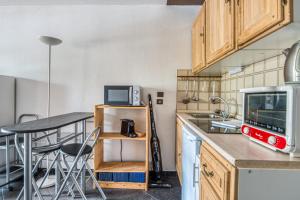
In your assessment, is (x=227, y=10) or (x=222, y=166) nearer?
(x=222, y=166)

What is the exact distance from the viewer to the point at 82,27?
2762mm

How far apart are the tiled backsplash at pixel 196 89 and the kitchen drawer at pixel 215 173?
151cm

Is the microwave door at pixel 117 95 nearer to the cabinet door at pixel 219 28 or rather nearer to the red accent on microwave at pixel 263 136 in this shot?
the cabinet door at pixel 219 28

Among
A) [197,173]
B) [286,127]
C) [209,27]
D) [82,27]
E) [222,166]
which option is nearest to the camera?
[286,127]

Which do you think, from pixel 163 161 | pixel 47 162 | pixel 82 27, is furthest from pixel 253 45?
pixel 47 162

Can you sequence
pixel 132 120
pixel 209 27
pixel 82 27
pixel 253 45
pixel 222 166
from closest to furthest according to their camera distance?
1. pixel 222 166
2. pixel 253 45
3. pixel 209 27
4. pixel 132 120
5. pixel 82 27

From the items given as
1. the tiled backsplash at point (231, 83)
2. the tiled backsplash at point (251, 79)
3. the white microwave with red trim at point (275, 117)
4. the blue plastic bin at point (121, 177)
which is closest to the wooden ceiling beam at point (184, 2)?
the tiled backsplash at point (231, 83)

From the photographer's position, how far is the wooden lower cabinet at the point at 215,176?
84 cm

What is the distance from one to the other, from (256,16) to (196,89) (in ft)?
5.60

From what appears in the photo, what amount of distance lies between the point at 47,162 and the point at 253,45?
8.86 feet

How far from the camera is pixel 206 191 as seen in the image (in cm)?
115

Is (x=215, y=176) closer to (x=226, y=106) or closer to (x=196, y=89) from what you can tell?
(x=226, y=106)

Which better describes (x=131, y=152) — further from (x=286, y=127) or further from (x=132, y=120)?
(x=286, y=127)

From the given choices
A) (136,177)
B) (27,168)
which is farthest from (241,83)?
(27,168)
